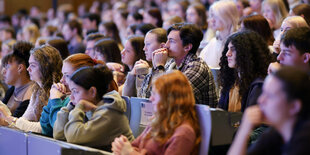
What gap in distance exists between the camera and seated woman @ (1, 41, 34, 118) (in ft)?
14.2

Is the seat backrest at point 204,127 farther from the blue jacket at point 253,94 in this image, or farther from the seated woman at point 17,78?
the seated woman at point 17,78

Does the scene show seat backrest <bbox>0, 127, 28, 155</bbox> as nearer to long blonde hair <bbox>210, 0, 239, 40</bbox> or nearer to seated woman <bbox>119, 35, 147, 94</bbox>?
seated woman <bbox>119, 35, 147, 94</bbox>

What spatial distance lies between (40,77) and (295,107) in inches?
96.2

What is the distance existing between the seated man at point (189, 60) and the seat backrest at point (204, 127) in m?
0.86

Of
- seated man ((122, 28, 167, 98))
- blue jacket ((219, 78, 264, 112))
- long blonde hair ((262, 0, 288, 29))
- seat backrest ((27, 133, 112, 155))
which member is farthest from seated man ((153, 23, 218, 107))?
long blonde hair ((262, 0, 288, 29))

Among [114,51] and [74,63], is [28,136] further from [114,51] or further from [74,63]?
[114,51]

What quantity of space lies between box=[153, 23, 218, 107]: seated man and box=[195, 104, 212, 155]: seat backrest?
86 centimetres

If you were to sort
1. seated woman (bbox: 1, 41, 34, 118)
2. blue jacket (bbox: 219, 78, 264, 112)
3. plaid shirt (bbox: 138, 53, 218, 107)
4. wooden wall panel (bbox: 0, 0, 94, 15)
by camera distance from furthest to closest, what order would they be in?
wooden wall panel (bbox: 0, 0, 94, 15) → seated woman (bbox: 1, 41, 34, 118) → plaid shirt (bbox: 138, 53, 218, 107) → blue jacket (bbox: 219, 78, 264, 112)

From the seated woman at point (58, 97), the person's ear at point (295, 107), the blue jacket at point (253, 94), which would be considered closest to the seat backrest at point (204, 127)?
the blue jacket at point (253, 94)

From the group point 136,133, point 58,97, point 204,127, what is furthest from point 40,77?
point 204,127

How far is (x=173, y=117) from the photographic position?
106 inches

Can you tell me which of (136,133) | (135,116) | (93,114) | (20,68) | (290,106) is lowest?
(136,133)

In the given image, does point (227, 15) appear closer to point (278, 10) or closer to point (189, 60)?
point (278, 10)

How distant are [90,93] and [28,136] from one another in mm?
505
